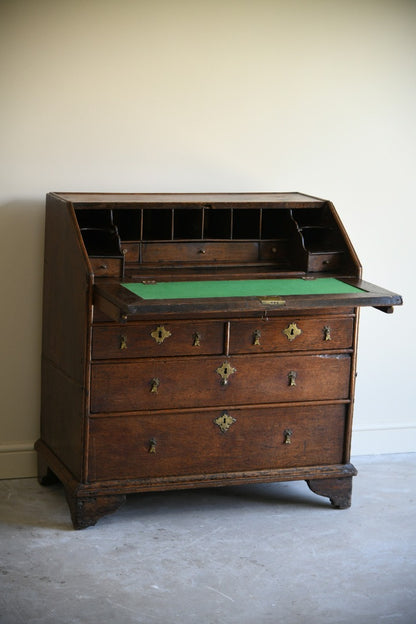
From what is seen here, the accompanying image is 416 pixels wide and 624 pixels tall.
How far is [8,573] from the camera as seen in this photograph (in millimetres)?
4070

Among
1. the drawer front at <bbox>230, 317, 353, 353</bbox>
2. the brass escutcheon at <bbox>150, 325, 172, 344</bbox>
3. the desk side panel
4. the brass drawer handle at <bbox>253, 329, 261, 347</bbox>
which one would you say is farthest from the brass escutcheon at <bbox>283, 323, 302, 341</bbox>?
the desk side panel

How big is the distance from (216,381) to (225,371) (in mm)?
58

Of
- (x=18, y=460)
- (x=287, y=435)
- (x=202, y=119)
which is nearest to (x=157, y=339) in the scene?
(x=287, y=435)

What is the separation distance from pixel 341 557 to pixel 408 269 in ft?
5.87

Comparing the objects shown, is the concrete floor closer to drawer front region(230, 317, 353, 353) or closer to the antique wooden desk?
the antique wooden desk

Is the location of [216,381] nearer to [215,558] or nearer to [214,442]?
[214,442]

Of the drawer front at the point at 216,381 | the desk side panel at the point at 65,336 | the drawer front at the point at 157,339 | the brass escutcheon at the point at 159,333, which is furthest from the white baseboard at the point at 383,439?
the desk side panel at the point at 65,336

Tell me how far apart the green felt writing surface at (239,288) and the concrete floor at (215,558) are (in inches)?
41.4

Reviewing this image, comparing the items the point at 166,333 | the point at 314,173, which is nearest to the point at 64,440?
the point at 166,333

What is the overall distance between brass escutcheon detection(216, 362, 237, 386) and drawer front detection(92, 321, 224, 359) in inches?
2.7

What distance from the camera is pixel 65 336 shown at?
15.1ft

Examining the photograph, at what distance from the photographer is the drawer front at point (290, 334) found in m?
4.56

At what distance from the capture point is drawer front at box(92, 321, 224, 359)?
4.39 m

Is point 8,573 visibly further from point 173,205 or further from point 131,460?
point 173,205
